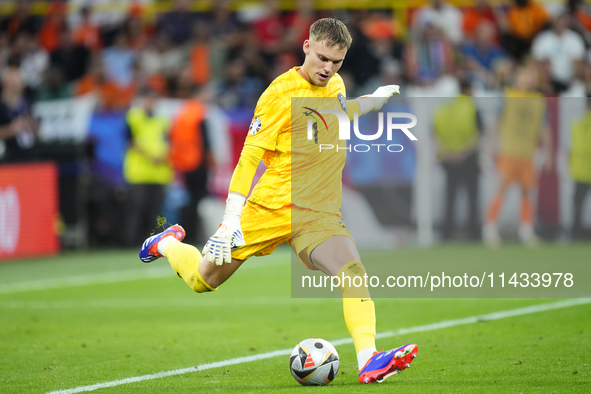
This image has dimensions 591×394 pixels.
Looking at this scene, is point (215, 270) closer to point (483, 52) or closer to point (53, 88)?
point (483, 52)

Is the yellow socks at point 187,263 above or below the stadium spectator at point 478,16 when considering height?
below

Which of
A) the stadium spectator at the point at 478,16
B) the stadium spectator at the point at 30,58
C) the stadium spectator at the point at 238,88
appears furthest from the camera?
the stadium spectator at the point at 30,58

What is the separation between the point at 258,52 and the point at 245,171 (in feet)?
36.9

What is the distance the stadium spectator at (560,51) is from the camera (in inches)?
575

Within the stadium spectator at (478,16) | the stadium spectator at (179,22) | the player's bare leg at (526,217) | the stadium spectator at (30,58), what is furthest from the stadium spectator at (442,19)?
the stadium spectator at (30,58)

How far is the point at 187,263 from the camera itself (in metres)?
5.70

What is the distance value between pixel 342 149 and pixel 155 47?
11.8 meters

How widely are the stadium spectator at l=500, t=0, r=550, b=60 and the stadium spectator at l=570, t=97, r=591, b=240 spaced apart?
222cm

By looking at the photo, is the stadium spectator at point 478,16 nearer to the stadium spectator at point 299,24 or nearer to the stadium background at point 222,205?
the stadium background at point 222,205

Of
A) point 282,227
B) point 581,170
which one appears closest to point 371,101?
point 282,227

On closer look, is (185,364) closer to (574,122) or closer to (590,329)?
(590,329)

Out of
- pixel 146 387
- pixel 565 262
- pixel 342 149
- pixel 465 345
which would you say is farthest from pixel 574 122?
pixel 146 387

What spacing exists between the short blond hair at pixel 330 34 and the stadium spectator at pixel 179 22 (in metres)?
12.5

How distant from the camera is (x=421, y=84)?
14.6 m
